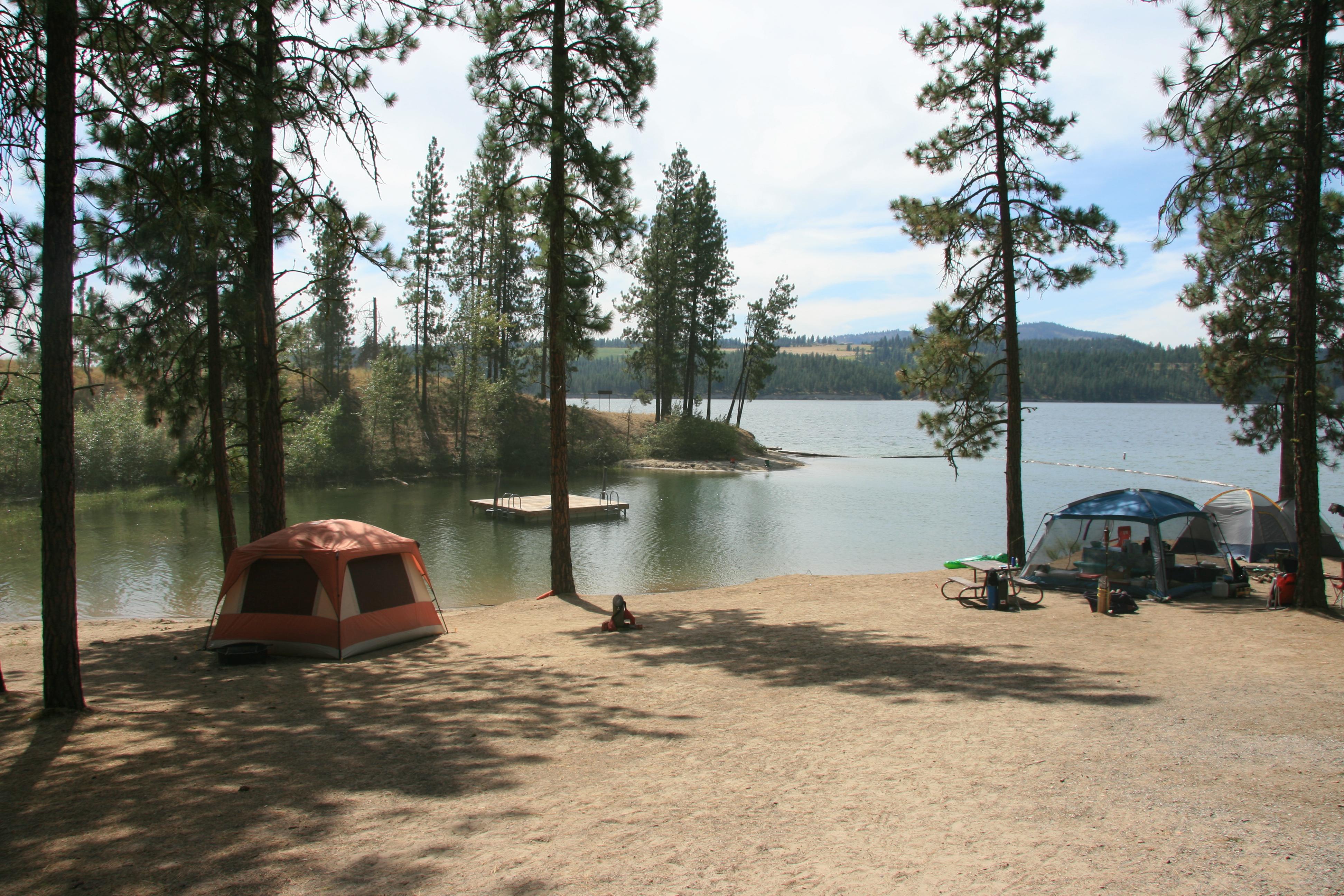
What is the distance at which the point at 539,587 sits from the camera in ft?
55.6

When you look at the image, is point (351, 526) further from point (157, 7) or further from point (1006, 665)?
point (1006, 665)

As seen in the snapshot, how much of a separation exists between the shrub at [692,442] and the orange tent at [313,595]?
39735mm

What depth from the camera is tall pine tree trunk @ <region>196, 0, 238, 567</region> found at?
29.5 feet

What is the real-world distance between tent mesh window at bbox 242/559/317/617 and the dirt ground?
905 mm

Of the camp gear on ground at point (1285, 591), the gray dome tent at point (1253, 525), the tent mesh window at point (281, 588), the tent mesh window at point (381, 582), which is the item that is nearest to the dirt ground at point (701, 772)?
the tent mesh window at point (281, 588)

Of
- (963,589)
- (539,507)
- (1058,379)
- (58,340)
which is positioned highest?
(1058,379)

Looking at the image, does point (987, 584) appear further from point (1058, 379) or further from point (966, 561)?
point (1058, 379)

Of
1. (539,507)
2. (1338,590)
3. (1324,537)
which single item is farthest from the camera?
(539,507)

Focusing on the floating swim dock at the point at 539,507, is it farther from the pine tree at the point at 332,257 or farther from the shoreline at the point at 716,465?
the shoreline at the point at 716,465

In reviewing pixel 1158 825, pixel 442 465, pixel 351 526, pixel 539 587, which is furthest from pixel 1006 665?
pixel 442 465

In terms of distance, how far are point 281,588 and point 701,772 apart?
6956 millimetres

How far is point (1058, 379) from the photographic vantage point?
15062cm

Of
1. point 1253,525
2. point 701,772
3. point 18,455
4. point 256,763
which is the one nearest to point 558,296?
point 256,763

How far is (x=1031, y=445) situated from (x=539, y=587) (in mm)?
58418
